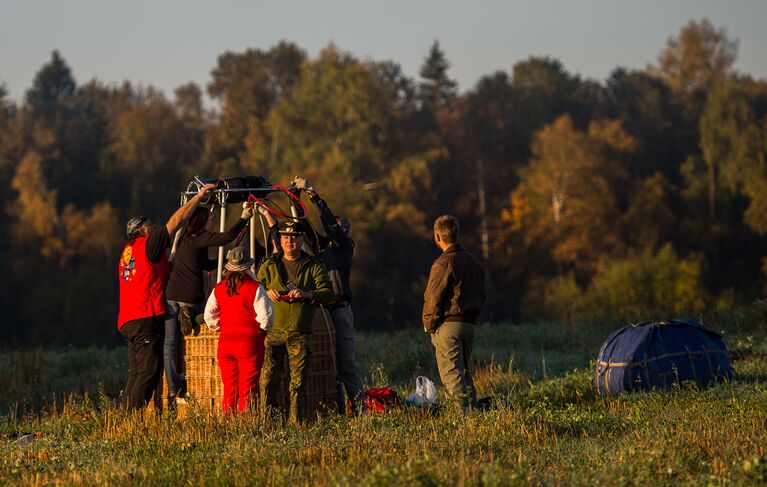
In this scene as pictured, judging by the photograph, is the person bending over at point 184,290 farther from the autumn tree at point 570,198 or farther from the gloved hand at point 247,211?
the autumn tree at point 570,198

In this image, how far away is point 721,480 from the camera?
859cm

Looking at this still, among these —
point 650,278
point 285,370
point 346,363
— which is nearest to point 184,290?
point 285,370

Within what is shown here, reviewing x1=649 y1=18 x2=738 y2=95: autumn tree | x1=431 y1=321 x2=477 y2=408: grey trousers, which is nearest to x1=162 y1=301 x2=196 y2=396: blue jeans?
x1=431 y1=321 x2=477 y2=408: grey trousers

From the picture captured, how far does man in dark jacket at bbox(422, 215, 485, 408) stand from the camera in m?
12.4

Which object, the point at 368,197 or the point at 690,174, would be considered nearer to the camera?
the point at 368,197

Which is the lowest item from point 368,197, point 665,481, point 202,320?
point 665,481

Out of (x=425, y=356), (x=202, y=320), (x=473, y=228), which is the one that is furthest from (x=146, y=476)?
(x=473, y=228)

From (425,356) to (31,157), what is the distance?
5285 cm

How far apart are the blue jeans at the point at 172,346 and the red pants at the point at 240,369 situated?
2.44 feet

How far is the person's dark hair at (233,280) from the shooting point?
476 inches

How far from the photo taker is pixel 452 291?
12.4 m

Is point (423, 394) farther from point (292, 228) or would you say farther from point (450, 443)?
point (450, 443)

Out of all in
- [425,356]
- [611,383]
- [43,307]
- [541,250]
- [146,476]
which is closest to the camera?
[146,476]

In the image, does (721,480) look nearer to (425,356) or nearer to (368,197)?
(425,356)
